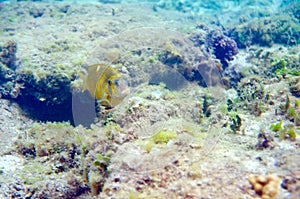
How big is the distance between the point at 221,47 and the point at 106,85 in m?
5.50

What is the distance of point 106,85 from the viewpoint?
11.8 feet

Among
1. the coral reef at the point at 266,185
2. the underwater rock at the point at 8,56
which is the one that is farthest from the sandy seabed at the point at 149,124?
the underwater rock at the point at 8,56

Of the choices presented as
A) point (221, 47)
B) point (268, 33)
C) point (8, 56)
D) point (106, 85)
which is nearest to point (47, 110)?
point (8, 56)

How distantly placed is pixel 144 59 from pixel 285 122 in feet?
10.9

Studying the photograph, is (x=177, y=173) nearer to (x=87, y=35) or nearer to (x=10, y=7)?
(x=87, y=35)

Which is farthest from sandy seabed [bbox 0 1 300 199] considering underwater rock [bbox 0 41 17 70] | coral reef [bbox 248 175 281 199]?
underwater rock [bbox 0 41 17 70]

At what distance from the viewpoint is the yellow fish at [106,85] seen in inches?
142

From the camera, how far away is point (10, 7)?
11.6 m

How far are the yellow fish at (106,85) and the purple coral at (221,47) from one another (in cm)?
484

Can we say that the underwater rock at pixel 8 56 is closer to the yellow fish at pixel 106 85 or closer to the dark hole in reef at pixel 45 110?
the dark hole in reef at pixel 45 110

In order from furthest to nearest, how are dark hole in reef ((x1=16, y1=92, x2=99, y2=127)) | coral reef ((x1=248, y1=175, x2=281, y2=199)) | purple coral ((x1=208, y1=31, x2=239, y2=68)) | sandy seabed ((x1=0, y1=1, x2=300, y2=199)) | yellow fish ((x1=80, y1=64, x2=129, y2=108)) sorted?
purple coral ((x1=208, y1=31, x2=239, y2=68))
dark hole in reef ((x1=16, y1=92, x2=99, y2=127))
yellow fish ((x1=80, y1=64, x2=129, y2=108))
sandy seabed ((x1=0, y1=1, x2=300, y2=199))
coral reef ((x1=248, y1=175, x2=281, y2=199))

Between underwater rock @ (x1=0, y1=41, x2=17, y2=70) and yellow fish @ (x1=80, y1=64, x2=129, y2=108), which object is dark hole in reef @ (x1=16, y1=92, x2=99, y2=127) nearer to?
underwater rock @ (x1=0, y1=41, x2=17, y2=70)

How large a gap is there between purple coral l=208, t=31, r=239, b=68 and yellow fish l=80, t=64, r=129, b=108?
4.84 metres

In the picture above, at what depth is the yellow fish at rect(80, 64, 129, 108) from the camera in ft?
11.9
